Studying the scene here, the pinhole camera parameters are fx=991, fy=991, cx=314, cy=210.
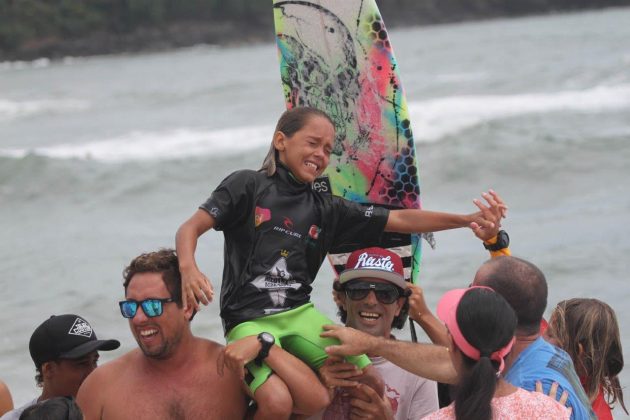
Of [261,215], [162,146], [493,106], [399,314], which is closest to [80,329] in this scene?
[261,215]

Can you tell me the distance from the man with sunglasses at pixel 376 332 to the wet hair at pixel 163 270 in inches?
21.6

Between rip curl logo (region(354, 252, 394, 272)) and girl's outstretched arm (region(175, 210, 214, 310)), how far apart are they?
52 centimetres

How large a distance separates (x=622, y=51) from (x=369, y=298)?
1153 inches

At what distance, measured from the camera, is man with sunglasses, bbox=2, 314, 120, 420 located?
3.57 m

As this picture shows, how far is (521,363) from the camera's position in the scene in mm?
3104

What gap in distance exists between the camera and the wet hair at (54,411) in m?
2.68

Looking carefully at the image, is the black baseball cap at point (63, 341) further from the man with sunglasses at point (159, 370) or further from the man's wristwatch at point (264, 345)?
the man's wristwatch at point (264, 345)

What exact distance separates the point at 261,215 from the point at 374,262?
43 cm

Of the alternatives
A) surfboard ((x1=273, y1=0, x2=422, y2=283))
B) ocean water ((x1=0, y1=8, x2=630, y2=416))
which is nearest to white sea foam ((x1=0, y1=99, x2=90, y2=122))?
ocean water ((x1=0, y1=8, x2=630, y2=416))

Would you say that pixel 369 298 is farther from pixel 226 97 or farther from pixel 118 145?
pixel 226 97

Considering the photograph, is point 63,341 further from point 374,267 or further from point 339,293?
point 374,267

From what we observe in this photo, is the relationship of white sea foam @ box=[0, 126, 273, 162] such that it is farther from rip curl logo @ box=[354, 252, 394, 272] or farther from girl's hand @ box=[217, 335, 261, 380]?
girl's hand @ box=[217, 335, 261, 380]

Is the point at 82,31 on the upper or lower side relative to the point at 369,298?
upper

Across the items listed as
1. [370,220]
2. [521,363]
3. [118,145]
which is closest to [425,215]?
[370,220]
